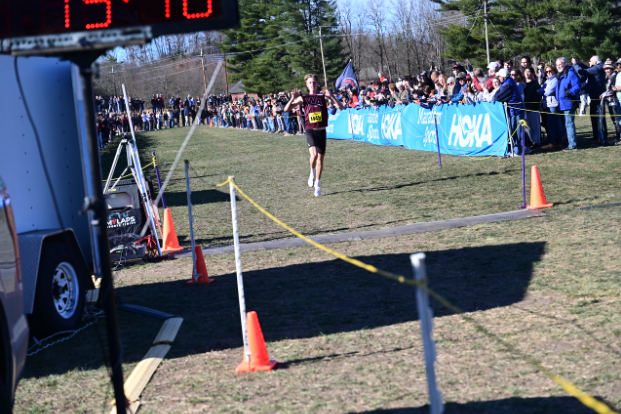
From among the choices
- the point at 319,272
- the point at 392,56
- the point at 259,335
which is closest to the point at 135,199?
the point at 319,272

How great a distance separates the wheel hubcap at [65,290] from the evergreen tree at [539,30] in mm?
47835

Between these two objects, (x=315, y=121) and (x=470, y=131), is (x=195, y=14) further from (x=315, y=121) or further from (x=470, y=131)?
(x=470, y=131)

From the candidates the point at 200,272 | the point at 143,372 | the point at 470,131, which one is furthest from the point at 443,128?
the point at 143,372

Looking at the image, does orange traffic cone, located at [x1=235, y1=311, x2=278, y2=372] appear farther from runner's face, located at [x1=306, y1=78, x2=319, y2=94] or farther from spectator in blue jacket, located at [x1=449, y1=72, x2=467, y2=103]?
spectator in blue jacket, located at [x1=449, y1=72, x2=467, y2=103]

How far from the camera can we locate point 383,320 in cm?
634

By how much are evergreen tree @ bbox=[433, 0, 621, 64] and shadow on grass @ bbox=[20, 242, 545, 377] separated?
45.8 meters

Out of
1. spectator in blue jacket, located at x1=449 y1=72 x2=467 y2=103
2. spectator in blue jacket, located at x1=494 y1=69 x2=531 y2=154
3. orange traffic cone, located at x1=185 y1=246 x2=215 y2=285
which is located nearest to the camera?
orange traffic cone, located at x1=185 y1=246 x2=215 y2=285

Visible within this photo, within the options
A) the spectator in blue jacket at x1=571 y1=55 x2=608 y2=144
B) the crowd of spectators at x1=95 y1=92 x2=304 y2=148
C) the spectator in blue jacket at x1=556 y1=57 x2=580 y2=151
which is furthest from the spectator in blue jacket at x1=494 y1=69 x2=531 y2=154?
the crowd of spectators at x1=95 y1=92 x2=304 y2=148

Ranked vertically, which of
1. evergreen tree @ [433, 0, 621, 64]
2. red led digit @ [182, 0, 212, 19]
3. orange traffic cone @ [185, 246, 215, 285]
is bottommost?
orange traffic cone @ [185, 246, 215, 285]

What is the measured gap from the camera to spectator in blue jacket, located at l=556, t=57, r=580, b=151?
17303 mm

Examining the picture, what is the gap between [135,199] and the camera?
10.6 metres

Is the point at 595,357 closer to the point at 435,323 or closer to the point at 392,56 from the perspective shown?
the point at 435,323

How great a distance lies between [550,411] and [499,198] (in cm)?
803

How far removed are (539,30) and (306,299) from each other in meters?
56.9
